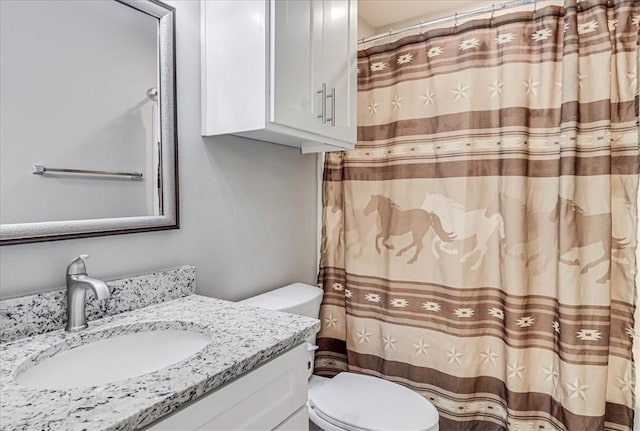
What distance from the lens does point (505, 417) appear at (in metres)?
1.62

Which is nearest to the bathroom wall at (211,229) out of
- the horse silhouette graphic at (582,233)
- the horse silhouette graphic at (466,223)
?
the horse silhouette graphic at (466,223)

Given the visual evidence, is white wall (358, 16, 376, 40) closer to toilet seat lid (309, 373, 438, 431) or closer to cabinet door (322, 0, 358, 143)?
cabinet door (322, 0, 358, 143)

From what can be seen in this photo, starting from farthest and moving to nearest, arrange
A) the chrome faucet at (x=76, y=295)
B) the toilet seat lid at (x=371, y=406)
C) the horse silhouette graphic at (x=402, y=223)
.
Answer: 1. the horse silhouette graphic at (x=402, y=223)
2. the toilet seat lid at (x=371, y=406)
3. the chrome faucet at (x=76, y=295)

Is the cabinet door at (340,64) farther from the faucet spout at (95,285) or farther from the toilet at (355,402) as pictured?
the faucet spout at (95,285)

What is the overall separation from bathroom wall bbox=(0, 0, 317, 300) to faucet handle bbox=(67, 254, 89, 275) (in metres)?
0.07

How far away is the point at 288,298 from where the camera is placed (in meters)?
1.57

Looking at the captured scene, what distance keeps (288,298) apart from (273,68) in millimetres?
892

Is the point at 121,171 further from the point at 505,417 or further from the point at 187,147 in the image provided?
the point at 505,417

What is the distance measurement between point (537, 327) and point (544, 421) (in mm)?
383

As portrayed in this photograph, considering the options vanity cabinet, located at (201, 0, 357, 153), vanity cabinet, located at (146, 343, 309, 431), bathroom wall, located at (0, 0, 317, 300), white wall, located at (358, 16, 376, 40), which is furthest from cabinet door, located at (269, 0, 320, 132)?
white wall, located at (358, 16, 376, 40)

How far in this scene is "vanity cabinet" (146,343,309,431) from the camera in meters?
0.71

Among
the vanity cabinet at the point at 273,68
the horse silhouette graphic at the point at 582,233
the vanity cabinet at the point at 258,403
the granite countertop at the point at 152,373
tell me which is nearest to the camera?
the granite countertop at the point at 152,373

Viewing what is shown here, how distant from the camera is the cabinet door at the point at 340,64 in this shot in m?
1.45

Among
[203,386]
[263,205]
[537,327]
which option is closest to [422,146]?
[263,205]
